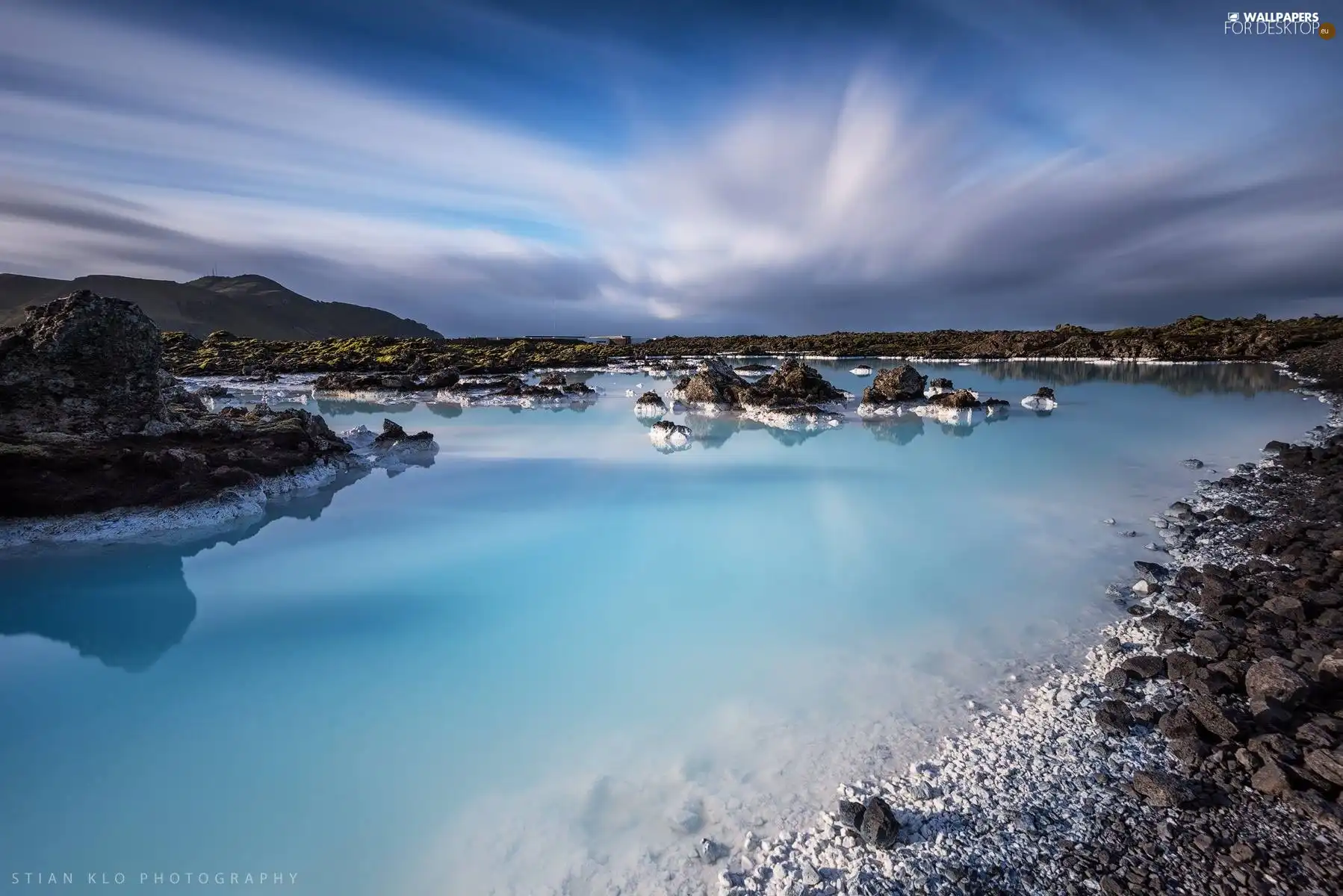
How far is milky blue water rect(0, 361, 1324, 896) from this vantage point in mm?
4648

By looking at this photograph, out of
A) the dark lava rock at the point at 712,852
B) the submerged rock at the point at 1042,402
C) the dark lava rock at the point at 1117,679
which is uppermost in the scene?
the submerged rock at the point at 1042,402

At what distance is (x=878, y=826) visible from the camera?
14.1 ft

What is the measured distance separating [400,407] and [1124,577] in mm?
32797

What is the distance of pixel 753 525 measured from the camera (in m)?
12.4

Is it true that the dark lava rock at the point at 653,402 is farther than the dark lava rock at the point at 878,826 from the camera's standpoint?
Yes

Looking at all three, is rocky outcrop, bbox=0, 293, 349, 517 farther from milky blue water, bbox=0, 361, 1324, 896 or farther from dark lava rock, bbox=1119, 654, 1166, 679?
dark lava rock, bbox=1119, 654, 1166, 679

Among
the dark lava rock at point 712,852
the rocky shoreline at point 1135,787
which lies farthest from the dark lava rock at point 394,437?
the rocky shoreline at point 1135,787

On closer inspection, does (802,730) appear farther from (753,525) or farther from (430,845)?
(753,525)

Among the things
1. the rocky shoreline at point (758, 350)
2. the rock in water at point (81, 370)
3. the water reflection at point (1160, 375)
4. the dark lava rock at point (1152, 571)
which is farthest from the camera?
the rocky shoreline at point (758, 350)

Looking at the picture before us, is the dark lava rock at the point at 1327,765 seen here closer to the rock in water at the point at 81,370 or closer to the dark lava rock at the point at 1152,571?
the dark lava rock at the point at 1152,571

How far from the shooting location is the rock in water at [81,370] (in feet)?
42.5

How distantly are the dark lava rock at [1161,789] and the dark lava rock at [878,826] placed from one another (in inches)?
76.1

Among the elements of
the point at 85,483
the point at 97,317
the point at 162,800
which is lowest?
the point at 162,800

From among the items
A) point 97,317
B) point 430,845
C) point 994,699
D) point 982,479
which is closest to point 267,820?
point 430,845
